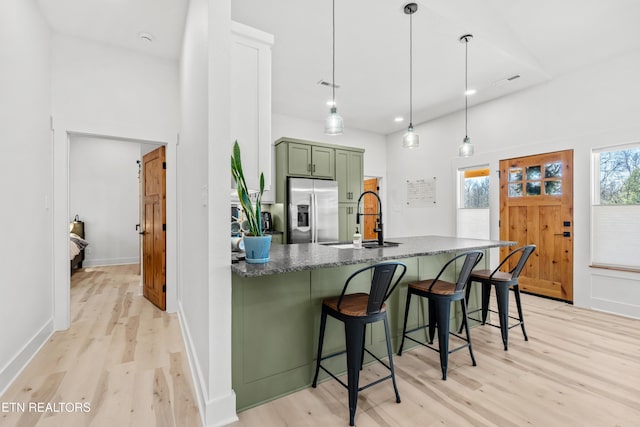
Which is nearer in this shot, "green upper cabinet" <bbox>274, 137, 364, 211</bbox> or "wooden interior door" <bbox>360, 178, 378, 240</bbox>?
"green upper cabinet" <bbox>274, 137, 364, 211</bbox>

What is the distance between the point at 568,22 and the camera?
119 inches

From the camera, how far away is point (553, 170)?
410 centimetres

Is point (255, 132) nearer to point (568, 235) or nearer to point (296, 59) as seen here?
point (296, 59)

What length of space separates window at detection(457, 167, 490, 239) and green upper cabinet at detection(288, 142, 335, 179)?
7.60 feet

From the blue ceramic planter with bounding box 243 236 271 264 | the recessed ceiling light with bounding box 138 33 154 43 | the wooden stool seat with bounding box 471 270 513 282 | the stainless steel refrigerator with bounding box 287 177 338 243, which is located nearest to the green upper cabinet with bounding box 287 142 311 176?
the stainless steel refrigerator with bounding box 287 177 338 243

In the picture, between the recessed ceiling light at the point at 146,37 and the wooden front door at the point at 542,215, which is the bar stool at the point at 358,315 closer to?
the recessed ceiling light at the point at 146,37

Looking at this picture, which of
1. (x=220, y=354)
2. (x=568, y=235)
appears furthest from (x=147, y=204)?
(x=568, y=235)

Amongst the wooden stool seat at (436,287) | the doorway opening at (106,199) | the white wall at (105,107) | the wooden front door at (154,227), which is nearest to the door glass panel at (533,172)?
the wooden stool seat at (436,287)

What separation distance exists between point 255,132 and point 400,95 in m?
3.27

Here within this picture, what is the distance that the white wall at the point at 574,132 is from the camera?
137 inches

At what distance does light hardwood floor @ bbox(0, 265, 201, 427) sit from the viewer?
1765mm

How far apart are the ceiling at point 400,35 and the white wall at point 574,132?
9.5 inches

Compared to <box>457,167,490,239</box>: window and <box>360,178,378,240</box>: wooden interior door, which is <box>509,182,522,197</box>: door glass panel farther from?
<box>360,178,378,240</box>: wooden interior door

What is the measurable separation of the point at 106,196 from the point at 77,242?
138cm
